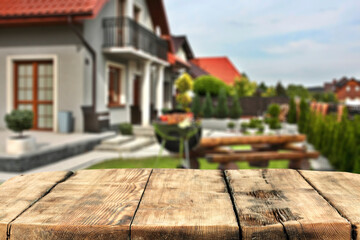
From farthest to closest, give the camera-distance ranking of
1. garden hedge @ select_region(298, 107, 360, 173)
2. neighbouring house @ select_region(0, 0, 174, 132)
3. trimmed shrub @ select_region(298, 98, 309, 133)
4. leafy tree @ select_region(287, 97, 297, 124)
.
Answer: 1. leafy tree @ select_region(287, 97, 297, 124)
2. trimmed shrub @ select_region(298, 98, 309, 133)
3. neighbouring house @ select_region(0, 0, 174, 132)
4. garden hedge @ select_region(298, 107, 360, 173)

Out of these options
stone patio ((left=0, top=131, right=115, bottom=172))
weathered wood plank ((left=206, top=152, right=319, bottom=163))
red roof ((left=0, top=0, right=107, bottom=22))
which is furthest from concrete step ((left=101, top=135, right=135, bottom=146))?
weathered wood plank ((left=206, top=152, right=319, bottom=163))

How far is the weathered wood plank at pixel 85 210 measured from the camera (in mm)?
1131

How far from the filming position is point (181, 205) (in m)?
1.29

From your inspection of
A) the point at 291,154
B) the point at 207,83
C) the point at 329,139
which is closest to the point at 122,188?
the point at 291,154

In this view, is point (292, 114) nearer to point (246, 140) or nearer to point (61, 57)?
point (246, 140)

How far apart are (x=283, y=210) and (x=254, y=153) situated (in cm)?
584

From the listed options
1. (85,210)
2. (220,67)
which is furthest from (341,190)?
(220,67)

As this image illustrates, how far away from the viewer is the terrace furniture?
21.8 feet

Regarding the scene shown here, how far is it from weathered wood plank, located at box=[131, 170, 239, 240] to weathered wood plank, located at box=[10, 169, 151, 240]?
0.05m

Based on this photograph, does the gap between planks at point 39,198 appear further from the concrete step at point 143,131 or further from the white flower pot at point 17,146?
the concrete step at point 143,131

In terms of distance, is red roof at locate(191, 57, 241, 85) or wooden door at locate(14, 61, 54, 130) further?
red roof at locate(191, 57, 241, 85)

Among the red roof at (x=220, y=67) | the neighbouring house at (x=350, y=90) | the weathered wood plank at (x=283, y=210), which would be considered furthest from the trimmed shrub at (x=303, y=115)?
the neighbouring house at (x=350, y=90)

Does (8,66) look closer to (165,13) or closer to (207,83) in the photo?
(165,13)

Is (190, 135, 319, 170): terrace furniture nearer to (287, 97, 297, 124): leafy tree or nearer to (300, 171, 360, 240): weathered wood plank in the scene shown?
(300, 171, 360, 240): weathered wood plank
